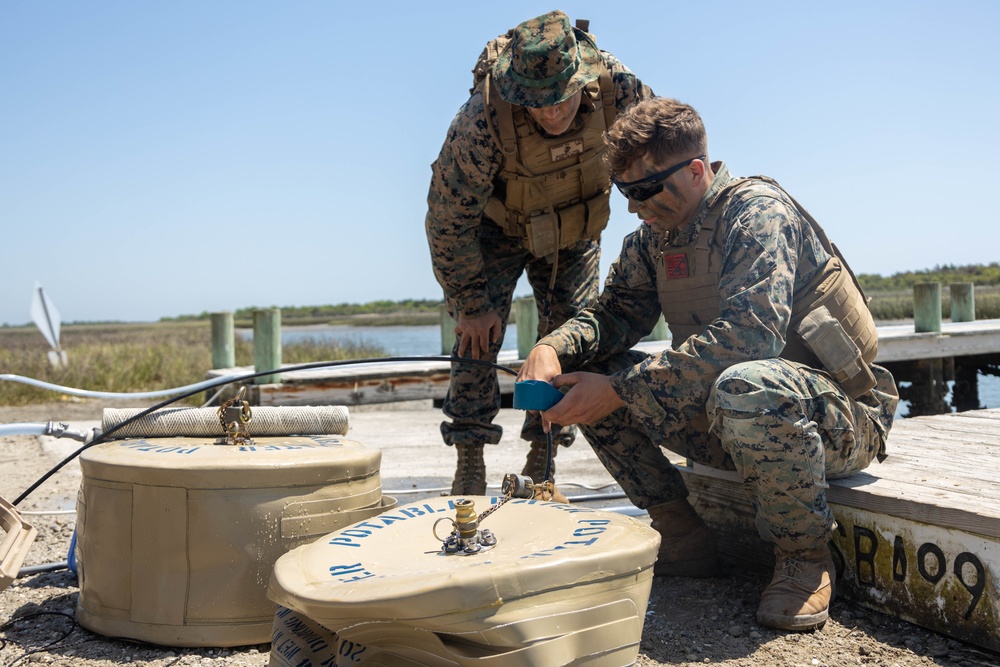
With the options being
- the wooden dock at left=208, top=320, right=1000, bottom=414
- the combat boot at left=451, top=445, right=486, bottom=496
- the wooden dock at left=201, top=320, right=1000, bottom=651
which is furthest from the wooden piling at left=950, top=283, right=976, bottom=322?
the combat boot at left=451, top=445, right=486, bottom=496

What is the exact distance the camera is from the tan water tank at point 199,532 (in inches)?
91.6

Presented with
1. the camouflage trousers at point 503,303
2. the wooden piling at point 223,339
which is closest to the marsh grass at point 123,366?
the wooden piling at point 223,339

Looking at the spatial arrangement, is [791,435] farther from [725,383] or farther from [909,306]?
[909,306]

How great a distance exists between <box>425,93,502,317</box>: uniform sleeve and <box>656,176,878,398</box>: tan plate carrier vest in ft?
3.25

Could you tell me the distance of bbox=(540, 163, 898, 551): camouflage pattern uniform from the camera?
2.32 meters

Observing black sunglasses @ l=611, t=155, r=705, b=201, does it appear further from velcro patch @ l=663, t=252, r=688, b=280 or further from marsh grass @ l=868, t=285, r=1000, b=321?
marsh grass @ l=868, t=285, r=1000, b=321

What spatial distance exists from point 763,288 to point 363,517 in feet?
4.44

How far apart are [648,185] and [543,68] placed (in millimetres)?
812

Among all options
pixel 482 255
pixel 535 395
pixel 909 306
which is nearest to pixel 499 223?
pixel 482 255

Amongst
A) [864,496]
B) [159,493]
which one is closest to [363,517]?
[159,493]

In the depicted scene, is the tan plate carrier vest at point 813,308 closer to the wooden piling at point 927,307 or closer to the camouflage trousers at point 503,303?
the camouflage trousers at point 503,303

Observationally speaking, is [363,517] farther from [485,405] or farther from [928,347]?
[928,347]

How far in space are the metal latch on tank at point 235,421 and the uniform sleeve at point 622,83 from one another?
6.59 ft

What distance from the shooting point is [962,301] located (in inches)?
499
